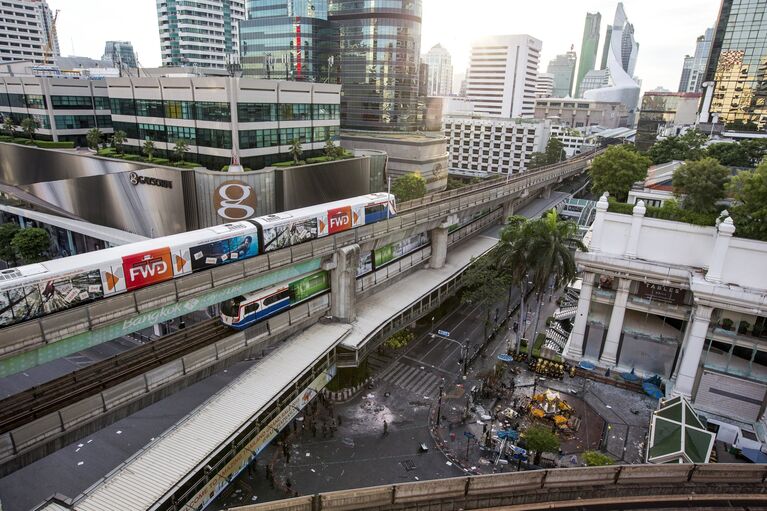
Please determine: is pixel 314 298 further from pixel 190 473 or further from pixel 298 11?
pixel 298 11

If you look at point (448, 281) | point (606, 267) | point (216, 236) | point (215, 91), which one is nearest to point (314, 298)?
point (216, 236)

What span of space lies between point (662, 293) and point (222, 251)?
3470 centimetres

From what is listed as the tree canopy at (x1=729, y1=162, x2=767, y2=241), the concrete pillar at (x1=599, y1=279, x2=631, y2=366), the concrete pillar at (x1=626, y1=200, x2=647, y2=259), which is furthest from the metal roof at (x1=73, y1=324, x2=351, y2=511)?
the tree canopy at (x1=729, y1=162, x2=767, y2=241)

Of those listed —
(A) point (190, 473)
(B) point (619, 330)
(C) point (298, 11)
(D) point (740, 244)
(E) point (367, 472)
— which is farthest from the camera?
(C) point (298, 11)

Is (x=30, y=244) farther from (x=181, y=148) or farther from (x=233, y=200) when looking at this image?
(x=233, y=200)

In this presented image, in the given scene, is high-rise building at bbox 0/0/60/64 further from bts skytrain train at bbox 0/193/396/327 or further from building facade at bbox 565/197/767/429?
building facade at bbox 565/197/767/429

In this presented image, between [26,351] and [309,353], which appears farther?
[309,353]

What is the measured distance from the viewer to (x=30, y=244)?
48.8 metres

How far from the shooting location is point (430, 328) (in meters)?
48.2

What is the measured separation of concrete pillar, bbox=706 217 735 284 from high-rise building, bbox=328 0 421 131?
7543cm

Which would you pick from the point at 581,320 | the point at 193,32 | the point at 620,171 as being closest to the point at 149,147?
the point at 581,320

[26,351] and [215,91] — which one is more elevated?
[215,91]

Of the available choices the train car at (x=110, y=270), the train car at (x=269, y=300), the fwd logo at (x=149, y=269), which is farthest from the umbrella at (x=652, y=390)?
the fwd logo at (x=149, y=269)

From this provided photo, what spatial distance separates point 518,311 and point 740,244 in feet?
79.2
